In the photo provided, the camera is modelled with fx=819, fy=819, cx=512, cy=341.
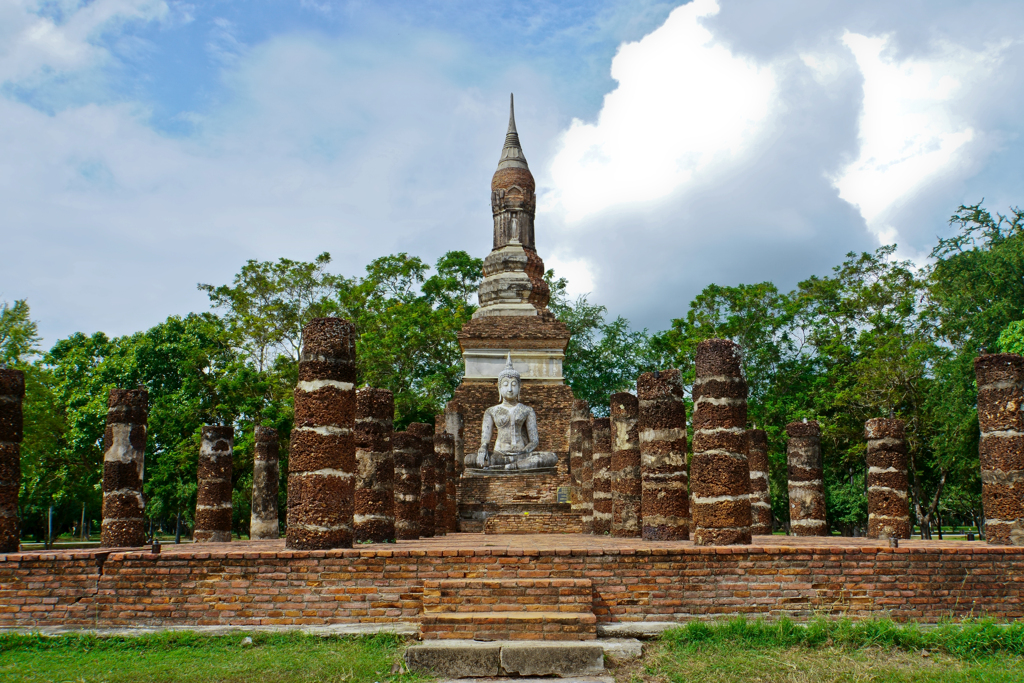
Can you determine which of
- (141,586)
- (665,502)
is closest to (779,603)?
(665,502)

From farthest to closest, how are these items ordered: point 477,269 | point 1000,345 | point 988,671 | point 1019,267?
point 477,269 < point 1019,267 < point 1000,345 < point 988,671

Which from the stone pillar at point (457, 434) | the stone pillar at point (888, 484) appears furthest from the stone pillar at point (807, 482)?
the stone pillar at point (457, 434)

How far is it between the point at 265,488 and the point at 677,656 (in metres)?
10.7

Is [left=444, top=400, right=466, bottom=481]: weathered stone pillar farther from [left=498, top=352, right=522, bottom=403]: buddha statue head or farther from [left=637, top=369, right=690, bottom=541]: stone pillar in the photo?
[left=637, top=369, right=690, bottom=541]: stone pillar

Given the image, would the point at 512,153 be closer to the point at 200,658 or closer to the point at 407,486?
the point at 407,486

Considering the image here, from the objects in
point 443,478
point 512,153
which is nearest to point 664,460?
point 443,478

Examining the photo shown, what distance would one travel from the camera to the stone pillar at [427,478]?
15.3 m

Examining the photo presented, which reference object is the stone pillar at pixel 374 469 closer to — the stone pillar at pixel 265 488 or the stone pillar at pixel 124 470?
the stone pillar at pixel 124 470

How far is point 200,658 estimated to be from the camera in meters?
7.46

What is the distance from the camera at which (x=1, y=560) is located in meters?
8.86

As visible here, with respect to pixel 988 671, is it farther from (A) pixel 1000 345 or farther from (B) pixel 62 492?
(B) pixel 62 492

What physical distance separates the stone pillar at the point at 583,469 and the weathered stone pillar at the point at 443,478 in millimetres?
2790

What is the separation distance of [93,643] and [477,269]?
92.9ft

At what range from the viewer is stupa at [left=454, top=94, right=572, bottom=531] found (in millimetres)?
20422
